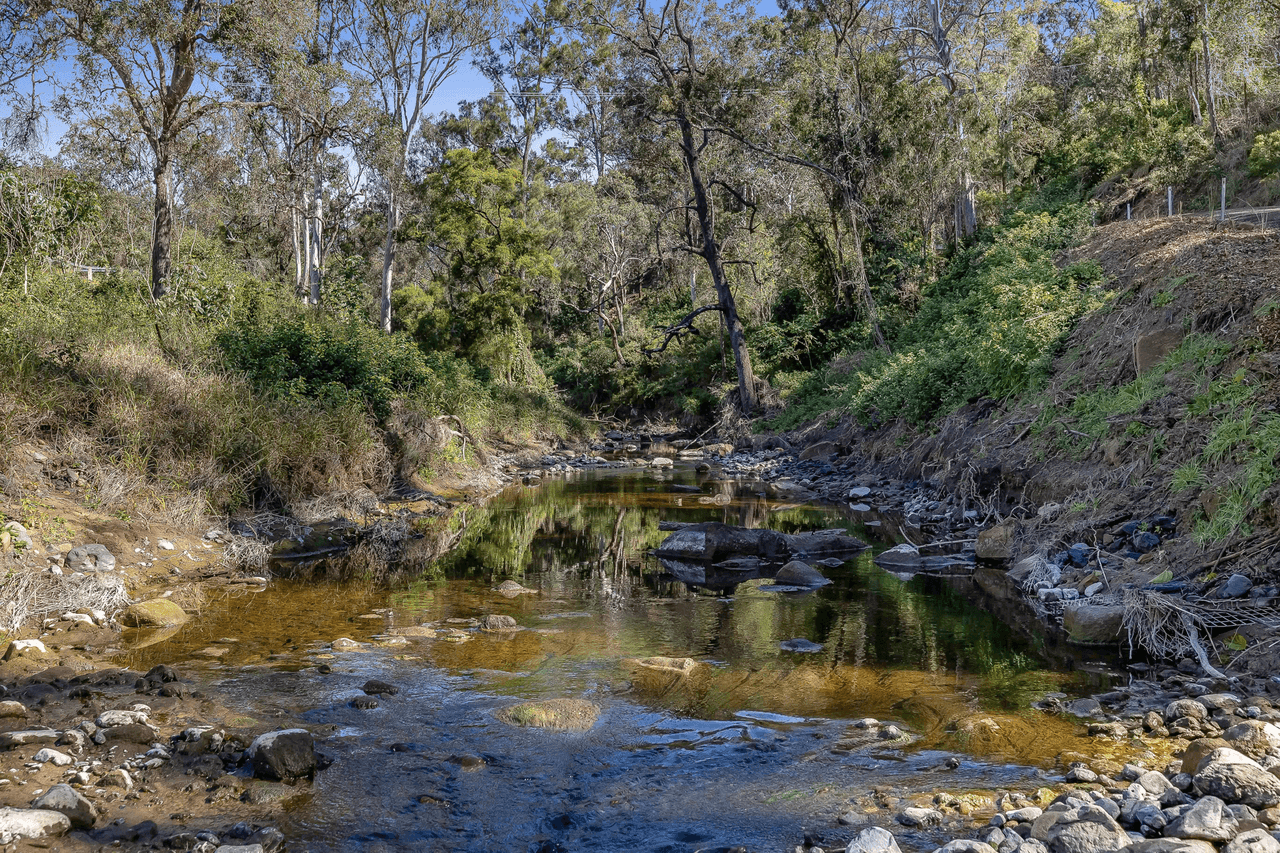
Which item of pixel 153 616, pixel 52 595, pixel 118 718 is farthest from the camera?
pixel 153 616

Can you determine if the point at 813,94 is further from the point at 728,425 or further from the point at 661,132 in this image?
the point at 728,425

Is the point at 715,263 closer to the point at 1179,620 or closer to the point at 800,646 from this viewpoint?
Answer: the point at 800,646

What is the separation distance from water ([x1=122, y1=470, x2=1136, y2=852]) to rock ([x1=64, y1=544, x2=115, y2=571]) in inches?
47.9

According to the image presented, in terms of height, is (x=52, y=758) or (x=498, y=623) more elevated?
(x=52, y=758)

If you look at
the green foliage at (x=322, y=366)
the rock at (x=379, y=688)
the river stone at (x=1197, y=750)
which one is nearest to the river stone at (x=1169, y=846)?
the river stone at (x=1197, y=750)

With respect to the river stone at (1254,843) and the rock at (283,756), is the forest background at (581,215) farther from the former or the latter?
the river stone at (1254,843)

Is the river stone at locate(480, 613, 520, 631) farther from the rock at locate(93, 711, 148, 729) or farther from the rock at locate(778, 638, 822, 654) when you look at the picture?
the rock at locate(93, 711, 148, 729)

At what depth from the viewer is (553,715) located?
17.0ft

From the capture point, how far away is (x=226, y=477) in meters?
10.2

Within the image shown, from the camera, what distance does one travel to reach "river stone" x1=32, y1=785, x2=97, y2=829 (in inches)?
145

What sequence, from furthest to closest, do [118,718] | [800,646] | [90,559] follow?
1. [90,559]
2. [800,646]
3. [118,718]

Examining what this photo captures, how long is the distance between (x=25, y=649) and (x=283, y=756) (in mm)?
2993

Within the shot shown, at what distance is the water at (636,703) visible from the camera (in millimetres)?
4027

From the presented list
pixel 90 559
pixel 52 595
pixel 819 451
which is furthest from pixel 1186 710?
pixel 819 451
